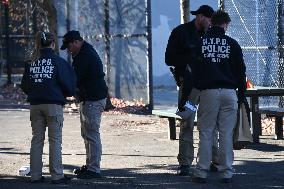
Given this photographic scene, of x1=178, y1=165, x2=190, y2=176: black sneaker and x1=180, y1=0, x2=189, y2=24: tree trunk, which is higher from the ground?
x1=180, y1=0, x2=189, y2=24: tree trunk

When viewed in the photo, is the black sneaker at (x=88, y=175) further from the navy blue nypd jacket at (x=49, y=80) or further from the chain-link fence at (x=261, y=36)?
the chain-link fence at (x=261, y=36)

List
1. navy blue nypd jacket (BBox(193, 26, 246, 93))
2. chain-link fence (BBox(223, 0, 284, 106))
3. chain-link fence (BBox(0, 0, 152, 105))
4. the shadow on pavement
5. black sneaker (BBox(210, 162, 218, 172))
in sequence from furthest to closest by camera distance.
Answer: chain-link fence (BBox(0, 0, 152, 105)) → chain-link fence (BBox(223, 0, 284, 106)) → black sneaker (BBox(210, 162, 218, 172)) → the shadow on pavement → navy blue nypd jacket (BBox(193, 26, 246, 93))

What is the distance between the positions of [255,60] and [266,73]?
0.42m

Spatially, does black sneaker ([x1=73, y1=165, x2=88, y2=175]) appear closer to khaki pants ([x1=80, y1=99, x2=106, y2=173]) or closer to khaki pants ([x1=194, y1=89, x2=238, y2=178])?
khaki pants ([x1=80, y1=99, x2=106, y2=173])

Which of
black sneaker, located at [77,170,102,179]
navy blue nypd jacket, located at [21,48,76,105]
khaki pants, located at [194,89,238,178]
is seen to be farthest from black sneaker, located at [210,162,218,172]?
navy blue nypd jacket, located at [21,48,76,105]

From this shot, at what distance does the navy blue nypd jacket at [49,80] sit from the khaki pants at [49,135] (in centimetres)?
10

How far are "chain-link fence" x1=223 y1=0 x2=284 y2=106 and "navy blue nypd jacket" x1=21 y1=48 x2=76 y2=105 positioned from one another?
7.50 meters

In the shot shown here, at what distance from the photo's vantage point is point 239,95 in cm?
832

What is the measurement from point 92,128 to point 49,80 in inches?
33.2

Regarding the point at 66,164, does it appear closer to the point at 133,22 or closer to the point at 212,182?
the point at 212,182

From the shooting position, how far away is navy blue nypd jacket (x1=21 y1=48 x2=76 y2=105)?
8508 mm

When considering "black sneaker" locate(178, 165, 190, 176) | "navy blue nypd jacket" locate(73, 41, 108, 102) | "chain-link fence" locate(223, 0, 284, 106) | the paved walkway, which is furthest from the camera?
"chain-link fence" locate(223, 0, 284, 106)

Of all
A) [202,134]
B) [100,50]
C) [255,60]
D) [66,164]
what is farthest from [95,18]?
[202,134]

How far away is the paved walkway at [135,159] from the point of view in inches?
333
